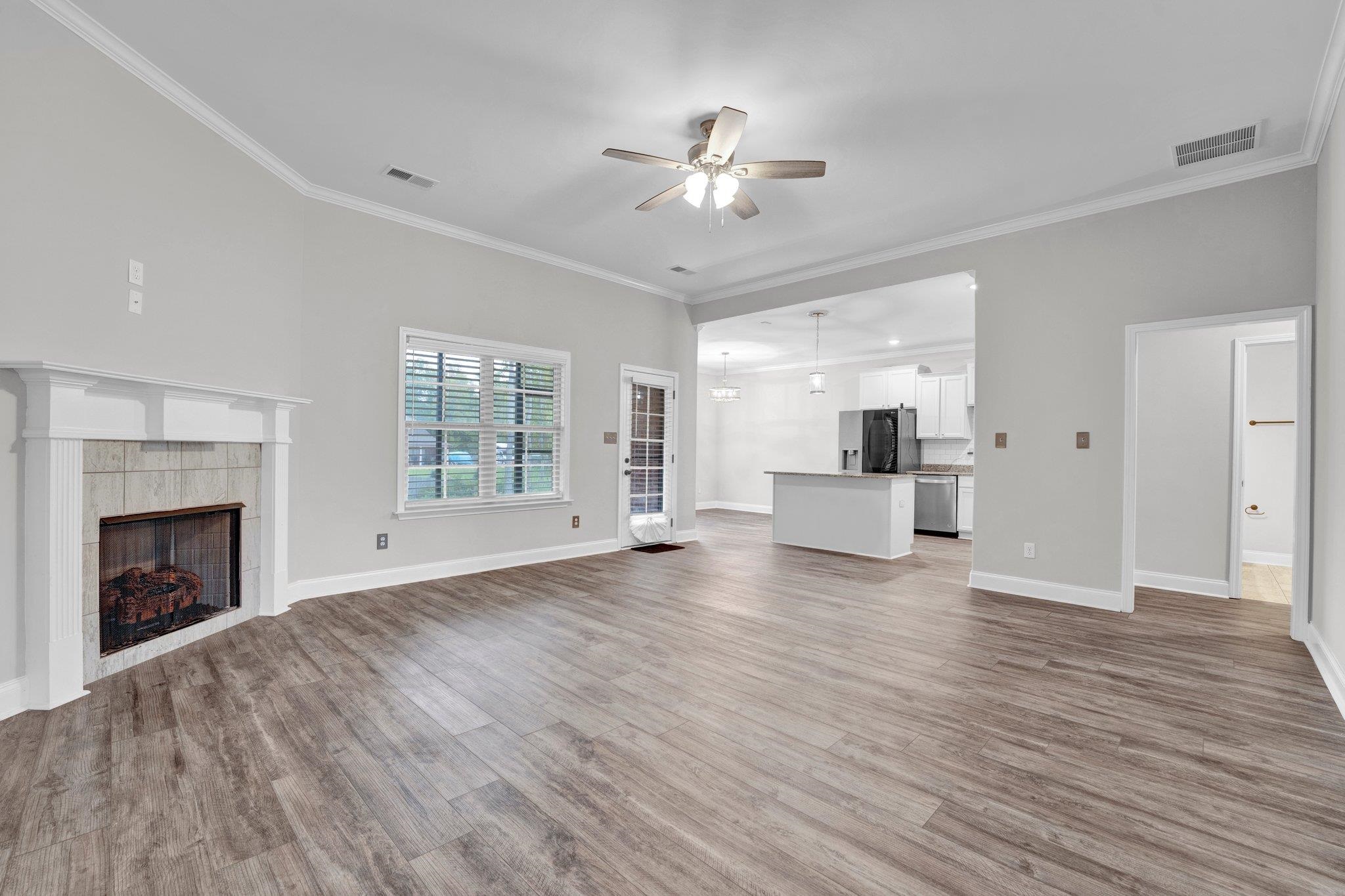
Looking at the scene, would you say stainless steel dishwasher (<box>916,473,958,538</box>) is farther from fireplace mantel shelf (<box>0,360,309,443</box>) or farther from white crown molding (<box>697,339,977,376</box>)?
fireplace mantel shelf (<box>0,360,309,443</box>)

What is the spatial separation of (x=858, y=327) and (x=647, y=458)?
128 inches

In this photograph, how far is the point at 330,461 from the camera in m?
4.20

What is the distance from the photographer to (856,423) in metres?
8.94

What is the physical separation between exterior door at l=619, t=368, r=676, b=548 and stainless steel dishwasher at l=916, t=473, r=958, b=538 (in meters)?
3.65

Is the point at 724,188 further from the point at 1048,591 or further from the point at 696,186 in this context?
the point at 1048,591

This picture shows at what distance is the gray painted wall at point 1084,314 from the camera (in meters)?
3.58

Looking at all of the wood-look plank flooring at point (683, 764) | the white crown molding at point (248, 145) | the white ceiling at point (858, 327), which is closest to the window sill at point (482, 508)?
the wood-look plank flooring at point (683, 764)

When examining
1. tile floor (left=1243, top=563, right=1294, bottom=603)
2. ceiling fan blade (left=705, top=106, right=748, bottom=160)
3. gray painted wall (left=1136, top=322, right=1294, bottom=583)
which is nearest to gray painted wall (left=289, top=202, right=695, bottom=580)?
ceiling fan blade (left=705, top=106, right=748, bottom=160)

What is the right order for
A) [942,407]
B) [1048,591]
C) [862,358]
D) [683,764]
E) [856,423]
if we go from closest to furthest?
[683,764], [1048,591], [942,407], [856,423], [862,358]

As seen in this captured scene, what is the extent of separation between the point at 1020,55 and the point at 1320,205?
225 centimetres

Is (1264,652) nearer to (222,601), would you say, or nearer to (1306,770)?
(1306,770)

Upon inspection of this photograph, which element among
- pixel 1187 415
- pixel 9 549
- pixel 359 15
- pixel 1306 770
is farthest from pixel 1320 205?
pixel 9 549

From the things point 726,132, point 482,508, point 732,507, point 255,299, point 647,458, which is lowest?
point 732,507

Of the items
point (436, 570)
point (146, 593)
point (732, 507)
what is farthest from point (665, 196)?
point (732, 507)
